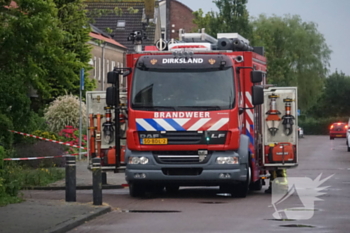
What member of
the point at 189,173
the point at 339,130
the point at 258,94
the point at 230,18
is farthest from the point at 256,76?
the point at 230,18

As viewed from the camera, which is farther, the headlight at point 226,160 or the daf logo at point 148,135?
the headlight at point 226,160

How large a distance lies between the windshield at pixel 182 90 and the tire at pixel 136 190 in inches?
71.6

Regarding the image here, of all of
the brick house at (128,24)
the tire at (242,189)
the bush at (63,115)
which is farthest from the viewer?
the brick house at (128,24)

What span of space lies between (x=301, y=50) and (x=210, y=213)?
82.7m

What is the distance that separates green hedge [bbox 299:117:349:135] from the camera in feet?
369

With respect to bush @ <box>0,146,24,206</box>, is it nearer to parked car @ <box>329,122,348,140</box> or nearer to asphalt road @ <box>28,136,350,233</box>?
asphalt road @ <box>28,136,350,233</box>

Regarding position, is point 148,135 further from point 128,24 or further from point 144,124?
point 128,24

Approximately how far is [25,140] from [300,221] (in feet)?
56.3

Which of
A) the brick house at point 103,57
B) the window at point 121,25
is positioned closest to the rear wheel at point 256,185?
the brick house at point 103,57

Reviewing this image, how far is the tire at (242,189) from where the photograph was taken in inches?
695

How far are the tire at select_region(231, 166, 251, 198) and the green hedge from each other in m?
95.7

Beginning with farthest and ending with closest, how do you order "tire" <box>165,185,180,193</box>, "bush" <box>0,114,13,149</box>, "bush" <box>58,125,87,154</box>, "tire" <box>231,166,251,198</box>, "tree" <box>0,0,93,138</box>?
"bush" <box>58,125,87,154</box>, "bush" <box>0,114,13,149</box>, "tree" <box>0,0,93,138</box>, "tire" <box>165,185,180,193</box>, "tire" <box>231,166,251,198</box>

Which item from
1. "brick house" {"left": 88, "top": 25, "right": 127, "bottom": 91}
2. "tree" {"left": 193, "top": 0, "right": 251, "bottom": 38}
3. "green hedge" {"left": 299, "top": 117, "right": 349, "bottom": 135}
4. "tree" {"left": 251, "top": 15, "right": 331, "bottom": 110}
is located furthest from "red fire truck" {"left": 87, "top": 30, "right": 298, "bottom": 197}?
"green hedge" {"left": 299, "top": 117, "right": 349, "bottom": 135}

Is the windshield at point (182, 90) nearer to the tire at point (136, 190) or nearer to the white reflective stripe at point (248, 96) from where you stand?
the white reflective stripe at point (248, 96)
